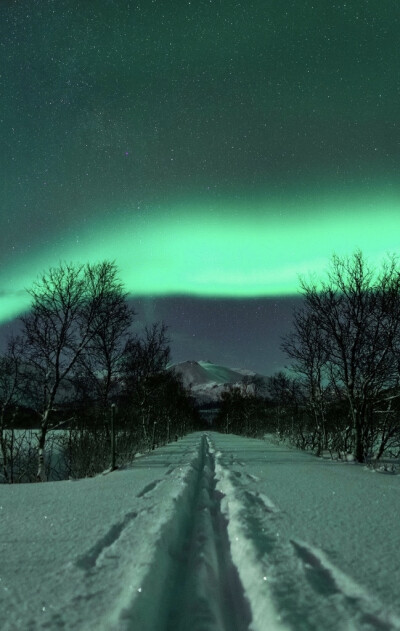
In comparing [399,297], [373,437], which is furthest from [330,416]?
[399,297]

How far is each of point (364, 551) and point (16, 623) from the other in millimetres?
2298

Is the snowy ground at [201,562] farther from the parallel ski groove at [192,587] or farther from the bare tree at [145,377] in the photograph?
the bare tree at [145,377]

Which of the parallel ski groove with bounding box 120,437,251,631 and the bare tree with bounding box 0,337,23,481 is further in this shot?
the bare tree with bounding box 0,337,23,481

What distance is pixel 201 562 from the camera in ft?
9.45

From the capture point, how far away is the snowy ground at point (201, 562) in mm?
2043

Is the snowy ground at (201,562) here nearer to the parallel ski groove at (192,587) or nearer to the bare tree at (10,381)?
the parallel ski groove at (192,587)

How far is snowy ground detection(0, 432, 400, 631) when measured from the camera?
204 cm

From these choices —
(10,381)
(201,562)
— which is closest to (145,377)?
(10,381)

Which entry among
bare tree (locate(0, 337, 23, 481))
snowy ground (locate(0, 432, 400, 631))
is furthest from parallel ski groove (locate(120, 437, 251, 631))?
bare tree (locate(0, 337, 23, 481))

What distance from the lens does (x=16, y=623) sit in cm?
194

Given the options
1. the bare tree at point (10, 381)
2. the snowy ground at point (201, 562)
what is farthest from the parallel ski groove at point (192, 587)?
the bare tree at point (10, 381)

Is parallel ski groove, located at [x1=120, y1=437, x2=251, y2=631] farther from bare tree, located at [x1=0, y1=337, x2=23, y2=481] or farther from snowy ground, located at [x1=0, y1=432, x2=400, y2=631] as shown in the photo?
bare tree, located at [x1=0, y1=337, x2=23, y2=481]

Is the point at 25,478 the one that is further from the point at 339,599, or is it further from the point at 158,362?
the point at 339,599

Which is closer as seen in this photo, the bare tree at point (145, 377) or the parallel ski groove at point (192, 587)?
the parallel ski groove at point (192, 587)
